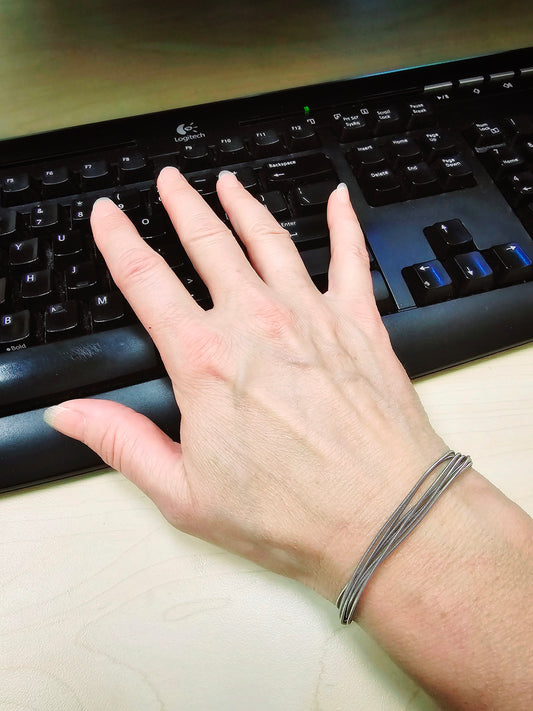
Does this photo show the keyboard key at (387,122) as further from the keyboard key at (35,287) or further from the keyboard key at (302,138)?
the keyboard key at (35,287)

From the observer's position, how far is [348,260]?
48cm

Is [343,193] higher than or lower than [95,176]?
lower

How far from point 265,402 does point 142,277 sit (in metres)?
0.15

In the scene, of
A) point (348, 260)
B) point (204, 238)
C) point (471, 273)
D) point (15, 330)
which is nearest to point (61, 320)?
point (15, 330)

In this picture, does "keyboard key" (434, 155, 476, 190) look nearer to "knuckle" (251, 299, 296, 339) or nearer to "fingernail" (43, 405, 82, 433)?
"knuckle" (251, 299, 296, 339)

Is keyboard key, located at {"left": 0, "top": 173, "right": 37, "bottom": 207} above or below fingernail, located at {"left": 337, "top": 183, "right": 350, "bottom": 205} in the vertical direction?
above

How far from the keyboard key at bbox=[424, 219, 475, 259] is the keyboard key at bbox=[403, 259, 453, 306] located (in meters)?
0.02

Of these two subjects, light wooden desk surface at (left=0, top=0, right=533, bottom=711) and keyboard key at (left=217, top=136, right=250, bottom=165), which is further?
keyboard key at (left=217, top=136, right=250, bottom=165)

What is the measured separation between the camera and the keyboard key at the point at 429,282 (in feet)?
1.55

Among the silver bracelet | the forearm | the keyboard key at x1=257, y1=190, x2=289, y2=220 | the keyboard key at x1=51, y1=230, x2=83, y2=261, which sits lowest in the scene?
the forearm

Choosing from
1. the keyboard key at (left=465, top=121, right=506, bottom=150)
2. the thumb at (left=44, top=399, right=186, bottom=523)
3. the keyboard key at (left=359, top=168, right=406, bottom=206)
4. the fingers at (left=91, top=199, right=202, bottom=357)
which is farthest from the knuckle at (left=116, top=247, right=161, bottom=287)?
the keyboard key at (left=465, top=121, right=506, bottom=150)

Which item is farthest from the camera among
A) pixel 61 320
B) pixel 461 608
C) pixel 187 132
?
pixel 187 132

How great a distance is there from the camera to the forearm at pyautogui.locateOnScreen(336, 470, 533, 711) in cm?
32

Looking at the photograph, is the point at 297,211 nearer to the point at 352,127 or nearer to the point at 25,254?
the point at 352,127
